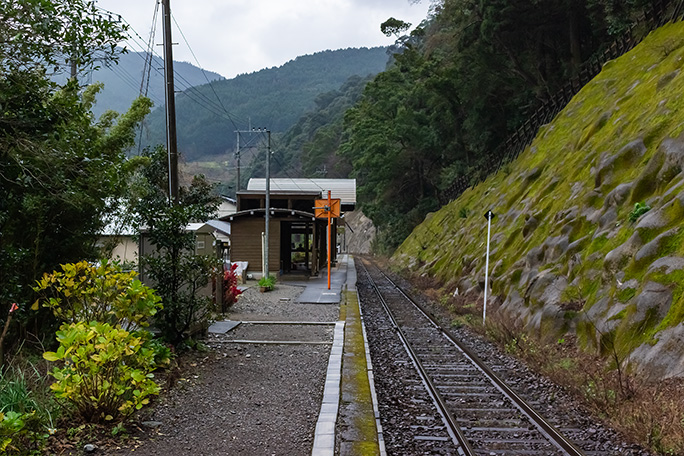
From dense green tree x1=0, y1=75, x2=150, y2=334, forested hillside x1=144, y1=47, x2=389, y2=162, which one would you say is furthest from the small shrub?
forested hillside x1=144, y1=47, x2=389, y2=162

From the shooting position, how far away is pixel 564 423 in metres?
5.96

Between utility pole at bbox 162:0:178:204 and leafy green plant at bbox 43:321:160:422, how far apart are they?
6.41m

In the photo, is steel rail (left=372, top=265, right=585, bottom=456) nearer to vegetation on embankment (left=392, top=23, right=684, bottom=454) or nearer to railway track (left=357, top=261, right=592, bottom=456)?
railway track (left=357, top=261, right=592, bottom=456)

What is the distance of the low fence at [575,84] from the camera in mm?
18188

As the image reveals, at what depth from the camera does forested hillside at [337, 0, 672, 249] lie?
79.4 feet

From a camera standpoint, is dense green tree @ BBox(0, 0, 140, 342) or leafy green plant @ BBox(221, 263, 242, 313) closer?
dense green tree @ BBox(0, 0, 140, 342)

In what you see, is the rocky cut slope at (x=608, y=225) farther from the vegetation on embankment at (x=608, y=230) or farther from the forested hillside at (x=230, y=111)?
the forested hillside at (x=230, y=111)

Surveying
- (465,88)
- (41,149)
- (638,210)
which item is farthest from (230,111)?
(41,149)

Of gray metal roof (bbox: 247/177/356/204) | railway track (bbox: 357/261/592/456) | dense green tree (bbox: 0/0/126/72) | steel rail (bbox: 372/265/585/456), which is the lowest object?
railway track (bbox: 357/261/592/456)

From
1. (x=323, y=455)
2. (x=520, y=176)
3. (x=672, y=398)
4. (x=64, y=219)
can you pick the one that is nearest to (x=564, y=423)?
(x=672, y=398)

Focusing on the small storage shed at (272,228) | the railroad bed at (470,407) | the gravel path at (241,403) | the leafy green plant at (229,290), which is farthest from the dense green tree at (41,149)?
the small storage shed at (272,228)

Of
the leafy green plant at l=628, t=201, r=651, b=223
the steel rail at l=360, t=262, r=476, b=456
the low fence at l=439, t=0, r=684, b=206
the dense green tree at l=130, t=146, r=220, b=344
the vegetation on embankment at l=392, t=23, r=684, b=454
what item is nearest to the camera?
the steel rail at l=360, t=262, r=476, b=456

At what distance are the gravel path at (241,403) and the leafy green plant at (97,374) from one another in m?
0.38

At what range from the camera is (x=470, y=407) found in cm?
666
